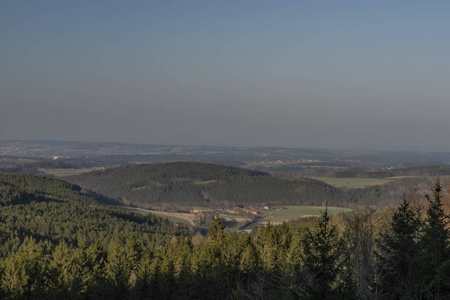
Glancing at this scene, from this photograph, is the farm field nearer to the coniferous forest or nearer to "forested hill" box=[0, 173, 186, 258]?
"forested hill" box=[0, 173, 186, 258]

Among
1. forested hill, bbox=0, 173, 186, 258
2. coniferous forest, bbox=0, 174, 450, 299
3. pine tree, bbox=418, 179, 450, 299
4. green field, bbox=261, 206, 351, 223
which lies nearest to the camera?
coniferous forest, bbox=0, 174, 450, 299

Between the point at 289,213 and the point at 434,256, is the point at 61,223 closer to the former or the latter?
the point at 289,213

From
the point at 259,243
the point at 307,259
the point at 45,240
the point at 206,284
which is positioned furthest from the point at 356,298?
the point at 45,240

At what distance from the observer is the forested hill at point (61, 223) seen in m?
98.8

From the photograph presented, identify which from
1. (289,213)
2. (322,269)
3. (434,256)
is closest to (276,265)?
(434,256)

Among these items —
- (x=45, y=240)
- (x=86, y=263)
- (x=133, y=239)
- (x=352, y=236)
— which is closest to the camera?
(x=352, y=236)

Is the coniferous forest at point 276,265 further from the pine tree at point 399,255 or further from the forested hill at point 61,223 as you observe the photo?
the forested hill at point 61,223

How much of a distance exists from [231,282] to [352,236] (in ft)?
55.5

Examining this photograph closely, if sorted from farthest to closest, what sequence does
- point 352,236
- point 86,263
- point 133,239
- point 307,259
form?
1. point 133,239
2. point 86,263
3. point 352,236
4. point 307,259

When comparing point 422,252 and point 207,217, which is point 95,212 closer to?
point 207,217

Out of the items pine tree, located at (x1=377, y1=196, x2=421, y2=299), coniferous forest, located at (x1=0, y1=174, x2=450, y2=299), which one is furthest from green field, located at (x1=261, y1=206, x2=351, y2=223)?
pine tree, located at (x1=377, y1=196, x2=421, y2=299)

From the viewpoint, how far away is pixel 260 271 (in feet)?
168

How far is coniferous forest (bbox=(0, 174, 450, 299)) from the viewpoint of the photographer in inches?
823

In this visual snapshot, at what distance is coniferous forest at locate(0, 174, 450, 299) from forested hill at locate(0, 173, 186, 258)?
11.5 m
